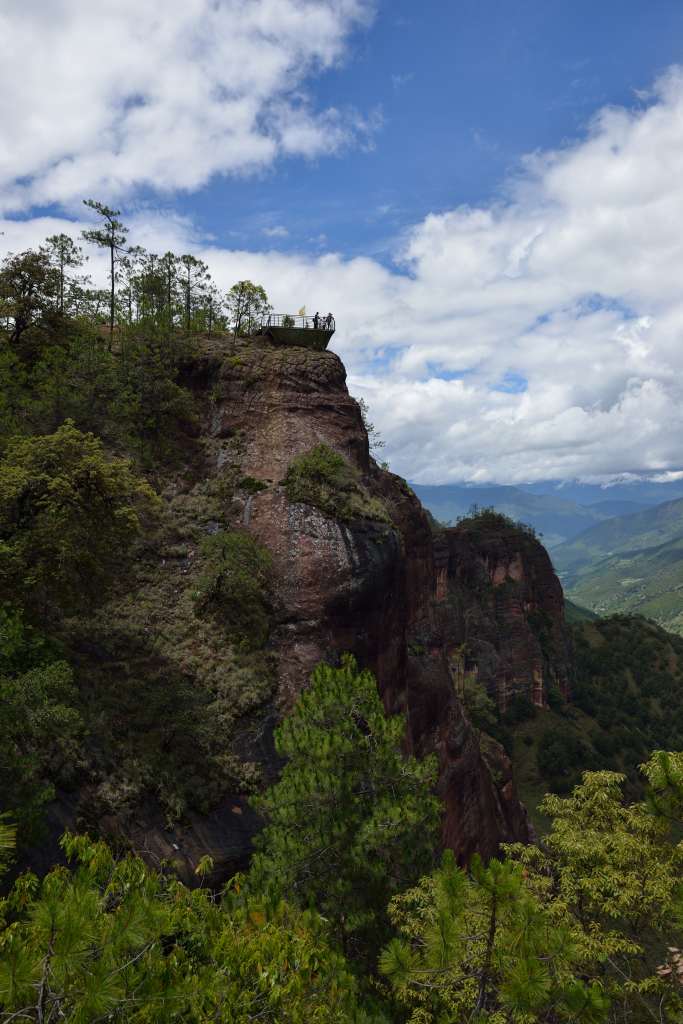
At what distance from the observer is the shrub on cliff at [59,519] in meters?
18.4

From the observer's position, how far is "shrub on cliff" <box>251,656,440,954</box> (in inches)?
545

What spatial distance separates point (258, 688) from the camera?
23.7 meters

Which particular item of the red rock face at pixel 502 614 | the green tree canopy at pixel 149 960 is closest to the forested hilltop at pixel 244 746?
the green tree canopy at pixel 149 960

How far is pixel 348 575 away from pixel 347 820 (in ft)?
49.1

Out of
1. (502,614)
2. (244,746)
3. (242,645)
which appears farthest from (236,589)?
(502,614)

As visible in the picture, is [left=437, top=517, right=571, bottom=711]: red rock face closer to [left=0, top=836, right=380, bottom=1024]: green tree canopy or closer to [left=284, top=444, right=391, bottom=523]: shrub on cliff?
[left=284, top=444, right=391, bottom=523]: shrub on cliff

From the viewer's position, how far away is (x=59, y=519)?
61.0ft

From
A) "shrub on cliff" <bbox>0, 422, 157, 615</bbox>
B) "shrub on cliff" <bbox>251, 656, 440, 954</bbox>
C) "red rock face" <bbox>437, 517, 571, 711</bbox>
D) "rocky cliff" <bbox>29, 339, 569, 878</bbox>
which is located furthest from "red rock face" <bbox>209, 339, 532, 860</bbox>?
"red rock face" <bbox>437, 517, 571, 711</bbox>

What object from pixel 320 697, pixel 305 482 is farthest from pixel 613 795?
pixel 305 482

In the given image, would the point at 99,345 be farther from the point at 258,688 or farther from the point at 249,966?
the point at 249,966

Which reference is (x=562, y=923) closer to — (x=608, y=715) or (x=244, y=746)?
(x=244, y=746)

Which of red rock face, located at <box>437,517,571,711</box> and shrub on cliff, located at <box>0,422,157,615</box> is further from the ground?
shrub on cliff, located at <box>0,422,157,615</box>

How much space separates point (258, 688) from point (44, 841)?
417 inches

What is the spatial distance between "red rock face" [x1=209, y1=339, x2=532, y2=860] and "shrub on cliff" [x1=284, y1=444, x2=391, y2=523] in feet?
1.88
